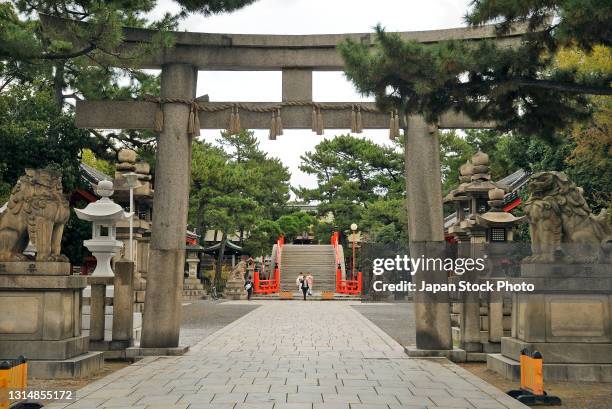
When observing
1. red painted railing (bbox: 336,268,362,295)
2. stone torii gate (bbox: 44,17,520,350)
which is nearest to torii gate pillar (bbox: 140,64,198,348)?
stone torii gate (bbox: 44,17,520,350)

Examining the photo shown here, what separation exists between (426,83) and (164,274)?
628 centimetres

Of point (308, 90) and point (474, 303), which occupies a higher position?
point (308, 90)

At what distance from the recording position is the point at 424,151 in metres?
11.6

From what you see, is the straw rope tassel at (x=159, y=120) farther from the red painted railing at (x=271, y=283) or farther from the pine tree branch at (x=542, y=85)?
the red painted railing at (x=271, y=283)

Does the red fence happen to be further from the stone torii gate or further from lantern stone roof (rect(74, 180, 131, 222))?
the stone torii gate

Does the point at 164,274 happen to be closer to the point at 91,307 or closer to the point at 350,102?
the point at 91,307

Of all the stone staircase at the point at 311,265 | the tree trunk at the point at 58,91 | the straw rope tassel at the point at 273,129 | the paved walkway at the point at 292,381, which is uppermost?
the tree trunk at the point at 58,91

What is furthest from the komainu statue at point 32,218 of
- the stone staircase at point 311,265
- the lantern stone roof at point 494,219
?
the stone staircase at point 311,265

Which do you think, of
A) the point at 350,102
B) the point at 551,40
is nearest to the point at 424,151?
the point at 350,102

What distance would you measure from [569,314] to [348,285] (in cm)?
3071

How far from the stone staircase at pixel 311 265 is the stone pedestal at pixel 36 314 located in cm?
3157

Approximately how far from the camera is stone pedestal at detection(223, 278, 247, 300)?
36125 mm

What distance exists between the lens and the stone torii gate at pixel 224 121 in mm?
11305

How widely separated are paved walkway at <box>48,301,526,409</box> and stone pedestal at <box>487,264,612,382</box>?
3.68 feet
